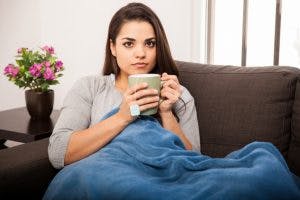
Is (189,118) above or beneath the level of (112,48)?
beneath

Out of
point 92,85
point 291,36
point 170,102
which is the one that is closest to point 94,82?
point 92,85

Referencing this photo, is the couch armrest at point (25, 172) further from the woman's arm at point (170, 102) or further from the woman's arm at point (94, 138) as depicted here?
the woman's arm at point (170, 102)

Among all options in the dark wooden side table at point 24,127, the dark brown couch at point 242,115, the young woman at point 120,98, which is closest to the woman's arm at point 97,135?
the young woman at point 120,98

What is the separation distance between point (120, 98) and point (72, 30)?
128 cm

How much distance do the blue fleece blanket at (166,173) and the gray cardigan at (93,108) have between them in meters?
0.17

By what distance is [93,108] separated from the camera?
1304mm

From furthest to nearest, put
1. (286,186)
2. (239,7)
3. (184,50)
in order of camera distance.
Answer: (239,7) → (184,50) → (286,186)

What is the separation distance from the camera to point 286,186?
83cm

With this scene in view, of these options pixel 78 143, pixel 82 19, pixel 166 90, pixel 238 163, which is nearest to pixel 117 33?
pixel 166 90

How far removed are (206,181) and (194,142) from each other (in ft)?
1.37

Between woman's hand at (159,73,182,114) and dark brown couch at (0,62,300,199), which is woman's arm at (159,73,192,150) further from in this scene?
dark brown couch at (0,62,300,199)

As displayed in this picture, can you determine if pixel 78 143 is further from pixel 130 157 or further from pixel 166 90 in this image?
pixel 166 90

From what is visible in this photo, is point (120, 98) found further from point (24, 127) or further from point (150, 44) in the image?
point (24, 127)

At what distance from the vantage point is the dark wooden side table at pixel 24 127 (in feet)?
5.32
